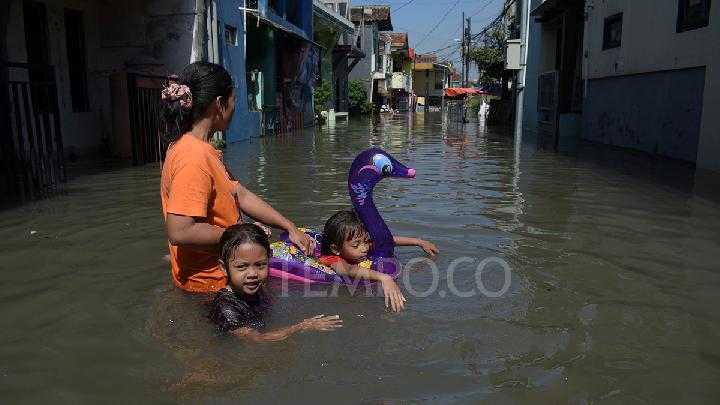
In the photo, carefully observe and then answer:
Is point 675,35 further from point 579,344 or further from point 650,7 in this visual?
point 579,344

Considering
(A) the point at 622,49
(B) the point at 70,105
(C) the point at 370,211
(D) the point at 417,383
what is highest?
(A) the point at 622,49

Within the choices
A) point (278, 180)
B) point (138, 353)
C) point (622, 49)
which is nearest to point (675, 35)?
point (622, 49)

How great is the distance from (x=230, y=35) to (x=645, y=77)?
10632mm

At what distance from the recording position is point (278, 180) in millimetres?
9133

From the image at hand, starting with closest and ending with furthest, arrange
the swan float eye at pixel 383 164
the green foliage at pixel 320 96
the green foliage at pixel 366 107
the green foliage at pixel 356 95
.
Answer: the swan float eye at pixel 383 164 → the green foliage at pixel 320 96 → the green foliage at pixel 356 95 → the green foliage at pixel 366 107

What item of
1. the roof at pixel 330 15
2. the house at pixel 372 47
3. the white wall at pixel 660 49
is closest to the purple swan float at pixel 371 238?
the white wall at pixel 660 49

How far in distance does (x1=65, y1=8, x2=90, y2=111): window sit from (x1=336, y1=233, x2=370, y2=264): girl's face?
388 inches

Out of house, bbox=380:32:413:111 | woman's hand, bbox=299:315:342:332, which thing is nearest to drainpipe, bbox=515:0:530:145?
woman's hand, bbox=299:315:342:332

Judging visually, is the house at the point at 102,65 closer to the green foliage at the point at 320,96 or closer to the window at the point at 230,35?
the window at the point at 230,35

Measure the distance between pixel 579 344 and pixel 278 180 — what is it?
21.4ft

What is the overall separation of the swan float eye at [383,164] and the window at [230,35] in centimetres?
1250

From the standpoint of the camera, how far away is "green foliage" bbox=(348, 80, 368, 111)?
41.1m

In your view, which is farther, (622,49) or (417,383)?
(622,49)

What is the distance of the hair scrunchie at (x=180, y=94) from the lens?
2.95 metres
